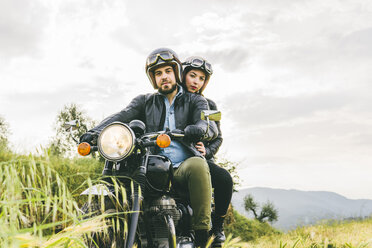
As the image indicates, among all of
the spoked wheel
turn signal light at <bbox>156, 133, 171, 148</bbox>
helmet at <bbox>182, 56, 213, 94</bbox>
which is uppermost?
helmet at <bbox>182, 56, 213, 94</bbox>

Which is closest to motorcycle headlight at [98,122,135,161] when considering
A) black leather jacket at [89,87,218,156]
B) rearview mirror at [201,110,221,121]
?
rearview mirror at [201,110,221,121]

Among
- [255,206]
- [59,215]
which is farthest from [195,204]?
[255,206]

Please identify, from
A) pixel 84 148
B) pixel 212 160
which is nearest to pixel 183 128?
pixel 84 148

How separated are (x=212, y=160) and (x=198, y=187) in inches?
79.2

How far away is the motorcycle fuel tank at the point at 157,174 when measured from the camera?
7.52 feet

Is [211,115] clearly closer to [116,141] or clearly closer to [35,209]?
[116,141]

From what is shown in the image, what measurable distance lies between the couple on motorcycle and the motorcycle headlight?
29 cm

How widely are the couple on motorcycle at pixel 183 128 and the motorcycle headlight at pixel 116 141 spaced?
0.96ft

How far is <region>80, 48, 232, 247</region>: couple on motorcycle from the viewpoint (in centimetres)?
246

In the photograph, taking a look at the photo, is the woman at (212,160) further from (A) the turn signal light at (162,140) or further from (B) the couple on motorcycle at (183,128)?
(A) the turn signal light at (162,140)

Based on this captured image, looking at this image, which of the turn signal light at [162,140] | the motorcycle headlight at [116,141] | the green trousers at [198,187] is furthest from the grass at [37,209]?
the green trousers at [198,187]

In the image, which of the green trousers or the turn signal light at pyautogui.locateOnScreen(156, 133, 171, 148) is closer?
the turn signal light at pyautogui.locateOnScreen(156, 133, 171, 148)

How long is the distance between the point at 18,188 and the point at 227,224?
36.9 feet

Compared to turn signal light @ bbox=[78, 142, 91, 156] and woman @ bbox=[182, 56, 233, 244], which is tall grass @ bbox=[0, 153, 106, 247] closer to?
turn signal light @ bbox=[78, 142, 91, 156]
